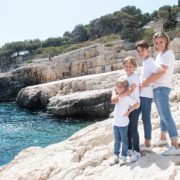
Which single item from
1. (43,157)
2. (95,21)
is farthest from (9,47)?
(43,157)

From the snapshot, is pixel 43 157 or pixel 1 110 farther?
pixel 1 110

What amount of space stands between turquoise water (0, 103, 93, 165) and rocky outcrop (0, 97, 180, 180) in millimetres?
7706

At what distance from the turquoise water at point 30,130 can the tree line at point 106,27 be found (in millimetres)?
40648

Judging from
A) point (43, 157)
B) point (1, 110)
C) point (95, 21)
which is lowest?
point (1, 110)

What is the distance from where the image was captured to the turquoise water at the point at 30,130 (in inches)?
819

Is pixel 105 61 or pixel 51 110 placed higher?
pixel 105 61

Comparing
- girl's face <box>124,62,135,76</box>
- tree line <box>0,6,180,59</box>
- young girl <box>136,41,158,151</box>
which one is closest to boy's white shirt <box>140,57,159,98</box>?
young girl <box>136,41,158,151</box>

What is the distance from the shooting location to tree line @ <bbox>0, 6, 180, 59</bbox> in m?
72.4

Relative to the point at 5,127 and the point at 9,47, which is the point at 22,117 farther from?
the point at 9,47

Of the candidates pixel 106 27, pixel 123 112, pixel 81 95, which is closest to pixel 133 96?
pixel 123 112

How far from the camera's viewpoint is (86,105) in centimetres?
2916

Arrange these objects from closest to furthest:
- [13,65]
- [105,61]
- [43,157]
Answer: [43,157], [105,61], [13,65]

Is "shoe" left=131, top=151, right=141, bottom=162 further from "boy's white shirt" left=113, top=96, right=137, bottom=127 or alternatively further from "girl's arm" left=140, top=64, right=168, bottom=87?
"girl's arm" left=140, top=64, right=168, bottom=87

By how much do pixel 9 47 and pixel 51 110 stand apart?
159ft
